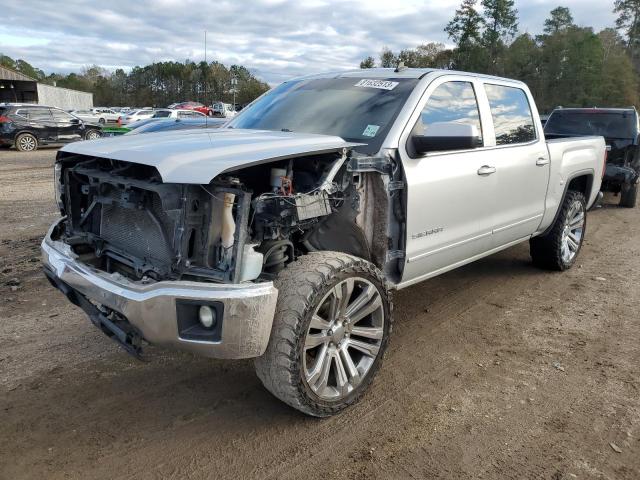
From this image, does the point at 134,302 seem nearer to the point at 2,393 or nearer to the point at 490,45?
the point at 2,393

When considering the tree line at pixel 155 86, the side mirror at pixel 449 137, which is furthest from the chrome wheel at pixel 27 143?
the tree line at pixel 155 86

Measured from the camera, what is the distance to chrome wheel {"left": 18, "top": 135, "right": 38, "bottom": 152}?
18.6 meters

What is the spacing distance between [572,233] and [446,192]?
9.96 ft

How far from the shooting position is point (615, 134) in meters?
10.5

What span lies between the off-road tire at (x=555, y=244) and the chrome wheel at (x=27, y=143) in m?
18.3

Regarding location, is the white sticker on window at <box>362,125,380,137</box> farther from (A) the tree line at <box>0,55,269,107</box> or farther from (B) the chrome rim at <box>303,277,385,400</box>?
(A) the tree line at <box>0,55,269,107</box>

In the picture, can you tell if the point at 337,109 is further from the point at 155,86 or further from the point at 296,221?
the point at 155,86

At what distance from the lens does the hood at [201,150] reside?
249 cm

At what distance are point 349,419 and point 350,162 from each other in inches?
59.3

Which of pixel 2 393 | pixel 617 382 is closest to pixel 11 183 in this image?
pixel 2 393

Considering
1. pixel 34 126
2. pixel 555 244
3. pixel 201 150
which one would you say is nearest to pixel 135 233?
pixel 201 150

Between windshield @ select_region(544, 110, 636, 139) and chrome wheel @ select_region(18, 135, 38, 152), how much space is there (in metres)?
16.9

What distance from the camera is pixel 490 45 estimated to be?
5544 cm

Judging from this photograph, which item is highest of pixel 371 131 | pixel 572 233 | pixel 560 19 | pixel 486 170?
pixel 560 19
